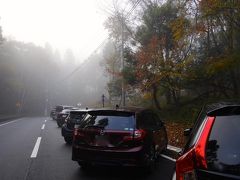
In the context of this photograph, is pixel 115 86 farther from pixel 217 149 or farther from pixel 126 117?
pixel 217 149

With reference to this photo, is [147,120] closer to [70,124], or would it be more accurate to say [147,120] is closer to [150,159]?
[150,159]

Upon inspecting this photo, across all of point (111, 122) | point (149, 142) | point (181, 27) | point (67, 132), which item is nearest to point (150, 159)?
point (149, 142)

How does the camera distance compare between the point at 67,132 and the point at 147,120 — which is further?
the point at 67,132

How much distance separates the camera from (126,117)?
851 cm

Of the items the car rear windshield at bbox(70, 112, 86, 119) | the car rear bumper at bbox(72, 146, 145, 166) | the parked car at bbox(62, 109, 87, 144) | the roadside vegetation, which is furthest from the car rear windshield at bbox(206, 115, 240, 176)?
the car rear windshield at bbox(70, 112, 86, 119)

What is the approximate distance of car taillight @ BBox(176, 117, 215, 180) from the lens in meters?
3.19

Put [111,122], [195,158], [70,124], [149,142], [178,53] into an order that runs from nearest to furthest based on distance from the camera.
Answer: [195,158]
[111,122]
[149,142]
[70,124]
[178,53]

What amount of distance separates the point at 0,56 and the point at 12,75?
10.7 m

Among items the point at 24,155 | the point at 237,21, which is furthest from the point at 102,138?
the point at 237,21

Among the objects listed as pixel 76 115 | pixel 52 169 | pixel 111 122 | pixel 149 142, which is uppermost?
pixel 76 115

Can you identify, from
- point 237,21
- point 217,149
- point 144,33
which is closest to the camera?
point 217,149

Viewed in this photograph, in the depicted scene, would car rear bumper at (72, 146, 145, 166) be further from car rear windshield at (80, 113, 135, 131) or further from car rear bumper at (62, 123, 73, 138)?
car rear bumper at (62, 123, 73, 138)

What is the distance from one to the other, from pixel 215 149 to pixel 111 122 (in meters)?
5.34

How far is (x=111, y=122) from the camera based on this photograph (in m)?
8.39
